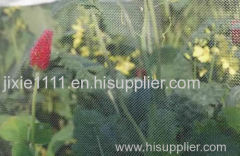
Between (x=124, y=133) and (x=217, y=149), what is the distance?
1.09 feet

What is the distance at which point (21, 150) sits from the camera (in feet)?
6.42

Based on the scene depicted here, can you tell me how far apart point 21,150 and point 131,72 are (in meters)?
0.52

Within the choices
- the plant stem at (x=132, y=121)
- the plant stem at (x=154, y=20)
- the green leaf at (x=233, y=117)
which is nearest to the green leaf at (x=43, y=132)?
the plant stem at (x=132, y=121)

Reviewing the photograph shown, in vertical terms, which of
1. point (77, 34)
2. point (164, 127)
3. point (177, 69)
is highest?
point (77, 34)

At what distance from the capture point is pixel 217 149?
6.02ft

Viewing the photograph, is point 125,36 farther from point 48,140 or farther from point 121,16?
point 48,140

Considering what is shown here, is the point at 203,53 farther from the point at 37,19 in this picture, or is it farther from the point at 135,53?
the point at 37,19

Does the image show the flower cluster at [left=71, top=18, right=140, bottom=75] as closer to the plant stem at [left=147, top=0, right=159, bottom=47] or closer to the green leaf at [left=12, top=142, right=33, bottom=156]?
the plant stem at [left=147, top=0, right=159, bottom=47]

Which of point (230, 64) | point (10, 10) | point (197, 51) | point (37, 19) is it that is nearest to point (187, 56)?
point (197, 51)

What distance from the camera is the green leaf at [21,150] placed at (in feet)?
6.41

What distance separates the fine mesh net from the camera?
1.79 meters

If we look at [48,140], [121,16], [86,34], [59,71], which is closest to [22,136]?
[48,140]

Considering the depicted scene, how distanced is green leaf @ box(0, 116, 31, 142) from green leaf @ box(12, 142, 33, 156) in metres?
0.02

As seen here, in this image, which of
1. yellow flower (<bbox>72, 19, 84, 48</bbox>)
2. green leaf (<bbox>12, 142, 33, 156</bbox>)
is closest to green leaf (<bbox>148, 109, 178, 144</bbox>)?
yellow flower (<bbox>72, 19, 84, 48</bbox>)
